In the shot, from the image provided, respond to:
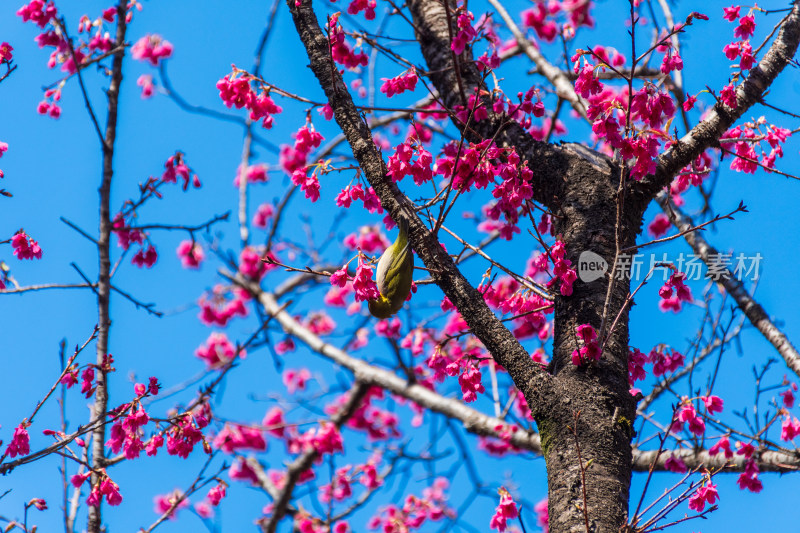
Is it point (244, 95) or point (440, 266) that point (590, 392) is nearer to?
point (440, 266)

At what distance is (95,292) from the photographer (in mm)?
3400

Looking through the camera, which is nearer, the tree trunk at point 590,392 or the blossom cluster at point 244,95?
the tree trunk at point 590,392

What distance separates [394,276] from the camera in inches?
104

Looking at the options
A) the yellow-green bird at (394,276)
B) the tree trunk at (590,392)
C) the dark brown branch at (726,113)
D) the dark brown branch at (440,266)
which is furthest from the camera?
the dark brown branch at (726,113)

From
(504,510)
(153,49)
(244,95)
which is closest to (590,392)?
(504,510)

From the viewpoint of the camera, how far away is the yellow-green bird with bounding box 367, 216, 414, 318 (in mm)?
2598

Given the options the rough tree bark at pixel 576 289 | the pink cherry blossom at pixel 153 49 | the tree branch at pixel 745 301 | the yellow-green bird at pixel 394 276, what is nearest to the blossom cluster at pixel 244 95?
the rough tree bark at pixel 576 289

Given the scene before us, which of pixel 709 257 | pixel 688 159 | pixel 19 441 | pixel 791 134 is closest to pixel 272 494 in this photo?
pixel 19 441

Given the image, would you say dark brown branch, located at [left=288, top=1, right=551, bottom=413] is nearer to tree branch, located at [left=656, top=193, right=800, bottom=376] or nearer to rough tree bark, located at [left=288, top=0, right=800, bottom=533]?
rough tree bark, located at [left=288, top=0, right=800, bottom=533]

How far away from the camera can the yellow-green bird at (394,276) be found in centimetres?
260

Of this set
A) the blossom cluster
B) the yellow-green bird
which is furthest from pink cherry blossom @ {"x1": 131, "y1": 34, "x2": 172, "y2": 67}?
the yellow-green bird

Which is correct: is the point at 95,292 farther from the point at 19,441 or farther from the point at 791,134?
the point at 791,134

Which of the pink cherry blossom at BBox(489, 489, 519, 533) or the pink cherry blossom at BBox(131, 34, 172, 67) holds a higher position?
the pink cherry blossom at BBox(131, 34, 172, 67)

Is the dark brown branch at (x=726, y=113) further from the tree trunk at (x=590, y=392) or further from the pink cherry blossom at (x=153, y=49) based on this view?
the pink cherry blossom at (x=153, y=49)
